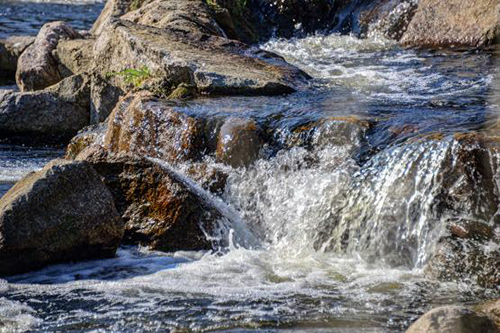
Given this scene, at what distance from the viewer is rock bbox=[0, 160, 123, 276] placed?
20.6 feet

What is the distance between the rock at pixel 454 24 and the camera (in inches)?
457

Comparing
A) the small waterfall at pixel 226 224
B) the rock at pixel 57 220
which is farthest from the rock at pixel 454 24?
the rock at pixel 57 220

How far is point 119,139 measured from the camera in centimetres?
845

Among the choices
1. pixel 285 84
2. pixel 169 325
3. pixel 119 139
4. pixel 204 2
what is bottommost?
pixel 169 325

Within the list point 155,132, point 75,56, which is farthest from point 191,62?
point 75,56

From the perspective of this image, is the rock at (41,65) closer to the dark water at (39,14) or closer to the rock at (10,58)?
the rock at (10,58)

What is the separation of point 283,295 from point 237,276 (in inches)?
23.5

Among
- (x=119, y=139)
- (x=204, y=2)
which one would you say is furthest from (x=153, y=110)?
(x=204, y=2)

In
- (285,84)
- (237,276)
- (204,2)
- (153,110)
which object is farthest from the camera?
(204,2)

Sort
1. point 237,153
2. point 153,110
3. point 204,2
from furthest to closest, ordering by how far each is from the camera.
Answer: point 204,2 → point 153,110 → point 237,153

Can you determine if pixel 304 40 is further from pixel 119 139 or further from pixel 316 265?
pixel 316 265

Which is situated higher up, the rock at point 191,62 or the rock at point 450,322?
the rock at point 191,62

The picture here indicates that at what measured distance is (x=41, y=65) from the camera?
12.4 meters

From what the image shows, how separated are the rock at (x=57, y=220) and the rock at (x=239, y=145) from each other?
128 cm
